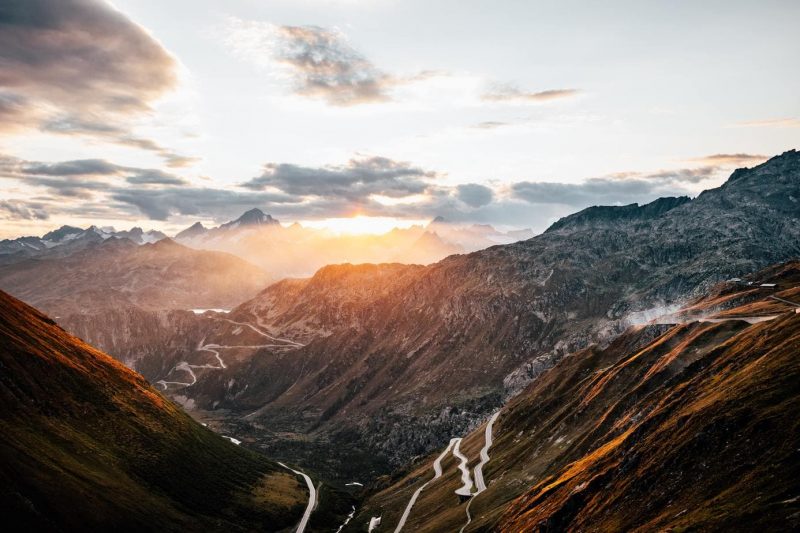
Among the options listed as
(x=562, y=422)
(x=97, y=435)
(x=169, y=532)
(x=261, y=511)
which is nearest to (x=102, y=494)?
(x=169, y=532)

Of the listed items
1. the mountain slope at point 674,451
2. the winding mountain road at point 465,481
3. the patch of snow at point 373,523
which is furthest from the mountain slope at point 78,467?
the mountain slope at point 674,451

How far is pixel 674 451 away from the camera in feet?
267

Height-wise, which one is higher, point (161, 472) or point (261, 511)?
point (161, 472)

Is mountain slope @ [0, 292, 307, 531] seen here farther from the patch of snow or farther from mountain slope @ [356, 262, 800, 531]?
mountain slope @ [356, 262, 800, 531]

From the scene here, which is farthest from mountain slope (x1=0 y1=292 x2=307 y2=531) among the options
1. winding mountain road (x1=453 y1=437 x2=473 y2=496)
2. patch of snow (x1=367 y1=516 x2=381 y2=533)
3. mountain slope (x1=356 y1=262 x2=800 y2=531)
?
mountain slope (x1=356 y1=262 x2=800 y2=531)

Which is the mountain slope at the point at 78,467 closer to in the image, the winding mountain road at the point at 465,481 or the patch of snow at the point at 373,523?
the patch of snow at the point at 373,523

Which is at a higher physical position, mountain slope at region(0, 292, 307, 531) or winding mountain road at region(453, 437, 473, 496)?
mountain slope at region(0, 292, 307, 531)

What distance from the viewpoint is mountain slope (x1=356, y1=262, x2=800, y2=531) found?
65312 millimetres

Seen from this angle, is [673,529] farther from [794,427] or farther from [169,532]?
[169,532]

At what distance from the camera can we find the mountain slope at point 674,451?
65312mm

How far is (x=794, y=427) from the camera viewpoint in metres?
67.9

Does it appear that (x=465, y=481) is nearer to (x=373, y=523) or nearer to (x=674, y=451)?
(x=373, y=523)

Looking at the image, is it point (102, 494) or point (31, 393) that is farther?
point (31, 393)

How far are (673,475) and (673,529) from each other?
15252 mm
